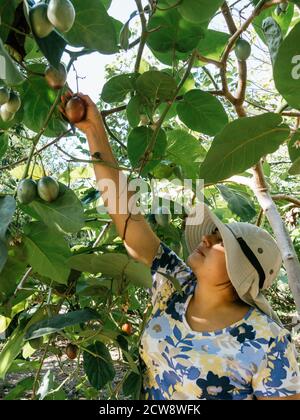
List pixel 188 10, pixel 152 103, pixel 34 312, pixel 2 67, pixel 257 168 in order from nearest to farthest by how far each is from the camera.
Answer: pixel 2 67
pixel 188 10
pixel 152 103
pixel 34 312
pixel 257 168

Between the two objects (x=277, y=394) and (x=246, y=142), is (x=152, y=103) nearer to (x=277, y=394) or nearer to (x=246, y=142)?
(x=246, y=142)

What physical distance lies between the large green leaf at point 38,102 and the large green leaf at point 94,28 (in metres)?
0.22

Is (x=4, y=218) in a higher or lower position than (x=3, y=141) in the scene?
lower

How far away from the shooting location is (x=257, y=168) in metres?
1.35

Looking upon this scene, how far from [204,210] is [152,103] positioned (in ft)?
1.14

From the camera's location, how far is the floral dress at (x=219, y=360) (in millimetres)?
1072

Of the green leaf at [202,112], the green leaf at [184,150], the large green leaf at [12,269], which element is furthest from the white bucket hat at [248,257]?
the large green leaf at [12,269]

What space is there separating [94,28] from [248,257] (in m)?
0.68

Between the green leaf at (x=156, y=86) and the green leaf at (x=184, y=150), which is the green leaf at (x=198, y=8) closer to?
the green leaf at (x=156, y=86)

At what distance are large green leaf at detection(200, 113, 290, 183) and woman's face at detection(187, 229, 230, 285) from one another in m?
0.30

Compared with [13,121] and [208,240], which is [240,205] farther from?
[13,121]

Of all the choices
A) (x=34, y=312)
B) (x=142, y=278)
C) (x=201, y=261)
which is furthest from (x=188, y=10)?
(x=34, y=312)

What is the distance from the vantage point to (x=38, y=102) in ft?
3.28

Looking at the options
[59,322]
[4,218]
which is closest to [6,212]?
[4,218]
